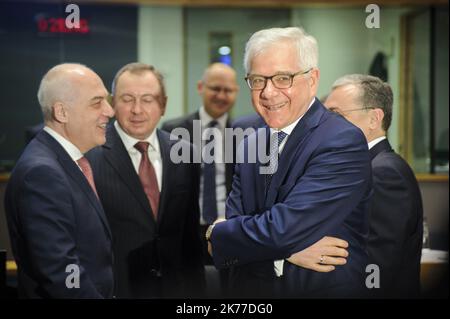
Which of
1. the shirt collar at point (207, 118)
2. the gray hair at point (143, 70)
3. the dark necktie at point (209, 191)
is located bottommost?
the dark necktie at point (209, 191)

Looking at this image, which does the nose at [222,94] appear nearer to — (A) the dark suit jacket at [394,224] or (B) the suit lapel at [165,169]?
(B) the suit lapel at [165,169]

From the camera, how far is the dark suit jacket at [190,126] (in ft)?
7.42

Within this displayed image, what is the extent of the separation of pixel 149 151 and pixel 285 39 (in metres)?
0.68

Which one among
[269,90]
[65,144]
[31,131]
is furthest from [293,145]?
[31,131]

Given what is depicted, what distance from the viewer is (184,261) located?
87.9 inches

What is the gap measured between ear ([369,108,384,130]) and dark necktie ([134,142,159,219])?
83 cm

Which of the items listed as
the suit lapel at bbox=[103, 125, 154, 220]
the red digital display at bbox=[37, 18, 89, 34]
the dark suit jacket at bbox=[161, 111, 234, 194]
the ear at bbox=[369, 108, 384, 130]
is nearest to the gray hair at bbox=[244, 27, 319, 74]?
the ear at bbox=[369, 108, 384, 130]

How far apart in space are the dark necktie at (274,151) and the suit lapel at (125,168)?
497 millimetres

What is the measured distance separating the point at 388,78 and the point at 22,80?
1.46 metres

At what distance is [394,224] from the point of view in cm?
212

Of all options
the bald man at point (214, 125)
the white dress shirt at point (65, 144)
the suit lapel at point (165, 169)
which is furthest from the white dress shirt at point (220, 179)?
the white dress shirt at point (65, 144)

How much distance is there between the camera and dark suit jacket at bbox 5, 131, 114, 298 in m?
1.81
